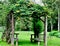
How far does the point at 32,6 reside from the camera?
1400cm

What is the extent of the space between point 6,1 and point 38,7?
549 centimetres

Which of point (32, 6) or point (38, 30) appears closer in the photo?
point (32, 6)

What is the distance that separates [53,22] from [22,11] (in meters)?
33.3

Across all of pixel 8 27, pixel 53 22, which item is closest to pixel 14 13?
pixel 8 27

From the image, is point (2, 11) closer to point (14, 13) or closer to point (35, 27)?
point (35, 27)

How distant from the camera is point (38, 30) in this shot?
18188mm

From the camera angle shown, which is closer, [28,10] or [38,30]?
[28,10]

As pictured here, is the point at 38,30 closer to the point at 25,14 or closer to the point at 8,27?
the point at 8,27

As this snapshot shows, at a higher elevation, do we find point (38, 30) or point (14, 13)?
point (14, 13)

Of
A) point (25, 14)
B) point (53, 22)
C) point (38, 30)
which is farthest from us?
point (53, 22)

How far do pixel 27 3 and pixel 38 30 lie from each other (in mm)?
4641

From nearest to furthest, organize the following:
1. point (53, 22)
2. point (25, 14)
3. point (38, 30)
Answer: point (25, 14) < point (38, 30) < point (53, 22)

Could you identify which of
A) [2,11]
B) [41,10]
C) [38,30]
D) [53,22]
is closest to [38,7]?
[41,10]

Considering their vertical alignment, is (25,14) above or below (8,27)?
above
